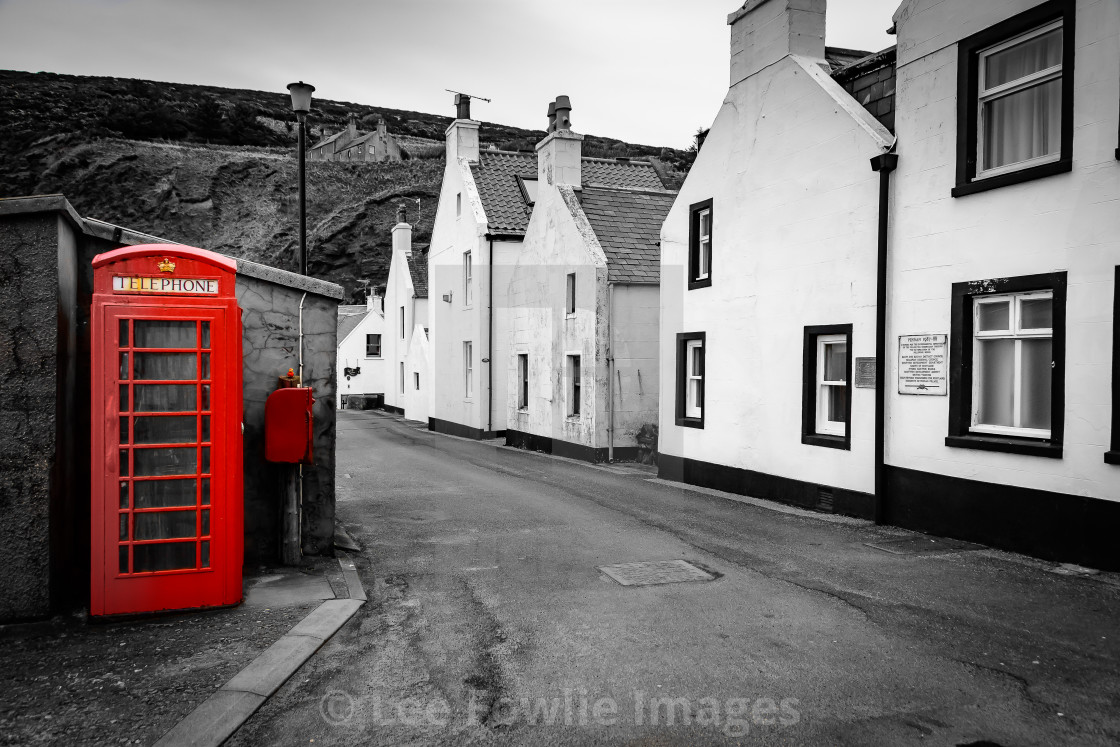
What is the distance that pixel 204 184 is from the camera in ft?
330

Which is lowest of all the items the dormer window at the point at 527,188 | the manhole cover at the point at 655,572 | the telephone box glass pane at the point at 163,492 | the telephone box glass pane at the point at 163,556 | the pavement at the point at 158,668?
the manhole cover at the point at 655,572

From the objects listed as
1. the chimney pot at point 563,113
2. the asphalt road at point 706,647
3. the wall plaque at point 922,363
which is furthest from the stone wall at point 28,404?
the chimney pot at point 563,113

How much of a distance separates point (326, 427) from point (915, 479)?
7538mm

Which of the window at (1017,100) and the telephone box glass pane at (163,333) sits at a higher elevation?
the window at (1017,100)

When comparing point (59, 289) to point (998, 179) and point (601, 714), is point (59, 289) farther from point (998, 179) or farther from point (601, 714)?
point (998, 179)

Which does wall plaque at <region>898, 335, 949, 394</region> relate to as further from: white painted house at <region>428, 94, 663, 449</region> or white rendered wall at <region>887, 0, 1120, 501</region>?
white painted house at <region>428, 94, 663, 449</region>

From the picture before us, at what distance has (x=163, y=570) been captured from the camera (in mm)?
6383

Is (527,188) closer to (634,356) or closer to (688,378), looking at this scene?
(634,356)

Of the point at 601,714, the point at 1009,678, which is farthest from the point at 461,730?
the point at 1009,678

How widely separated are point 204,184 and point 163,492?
105908 mm

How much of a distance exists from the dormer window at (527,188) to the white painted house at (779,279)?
13.2 metres

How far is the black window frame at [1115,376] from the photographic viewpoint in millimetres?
8094

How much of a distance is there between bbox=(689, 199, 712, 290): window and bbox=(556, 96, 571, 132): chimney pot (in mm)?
10288

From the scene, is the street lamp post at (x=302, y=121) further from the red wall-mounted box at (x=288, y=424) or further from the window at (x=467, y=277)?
the window at (x=467, y=277)
